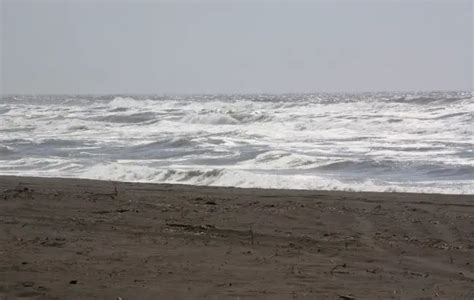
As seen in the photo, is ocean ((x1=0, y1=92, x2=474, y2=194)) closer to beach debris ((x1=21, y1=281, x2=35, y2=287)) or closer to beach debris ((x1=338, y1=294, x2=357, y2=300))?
beach debris ((x1=338, y1=294, x2=357, y2=300))

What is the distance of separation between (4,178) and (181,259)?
761 centimetres

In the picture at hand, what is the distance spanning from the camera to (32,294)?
4121mm

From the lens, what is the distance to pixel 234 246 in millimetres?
5711

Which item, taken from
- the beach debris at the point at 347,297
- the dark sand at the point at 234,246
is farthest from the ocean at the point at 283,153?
the beach debris at the point at 347,297

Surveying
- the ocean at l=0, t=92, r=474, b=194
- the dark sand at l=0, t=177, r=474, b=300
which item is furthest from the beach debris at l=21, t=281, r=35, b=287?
the ocean at l=0, t=92, r=474, b=194

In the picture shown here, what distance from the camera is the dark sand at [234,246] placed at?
14.3 ft

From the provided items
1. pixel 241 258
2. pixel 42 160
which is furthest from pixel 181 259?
pixel 42 160

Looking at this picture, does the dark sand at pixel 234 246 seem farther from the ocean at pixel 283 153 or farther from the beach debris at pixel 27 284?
the ocean at pixel 283 153

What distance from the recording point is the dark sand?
14.3ft

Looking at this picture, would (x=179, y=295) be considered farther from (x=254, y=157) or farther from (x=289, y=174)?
(x=254, y=157)

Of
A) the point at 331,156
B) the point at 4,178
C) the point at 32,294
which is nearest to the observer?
the point at 32,294

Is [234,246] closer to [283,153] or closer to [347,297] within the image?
[347,297]

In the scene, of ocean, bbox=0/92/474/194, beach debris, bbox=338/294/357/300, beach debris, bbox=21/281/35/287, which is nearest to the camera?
beach debris, bbox=338/294/357/300

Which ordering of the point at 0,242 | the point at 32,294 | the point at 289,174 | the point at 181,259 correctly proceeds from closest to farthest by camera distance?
the point at 32,294
the point at 181,259
the point at 0,242
the point at 289,174
